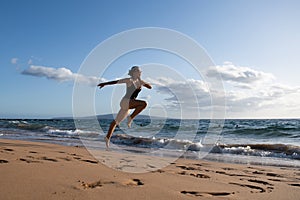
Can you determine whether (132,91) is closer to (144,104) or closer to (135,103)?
(135,103)

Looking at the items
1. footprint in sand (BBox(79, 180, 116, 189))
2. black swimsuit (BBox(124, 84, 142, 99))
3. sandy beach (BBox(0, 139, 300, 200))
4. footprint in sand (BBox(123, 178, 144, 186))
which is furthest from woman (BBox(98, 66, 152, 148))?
footprint in sand (BBox(79, 180, 116, 189))

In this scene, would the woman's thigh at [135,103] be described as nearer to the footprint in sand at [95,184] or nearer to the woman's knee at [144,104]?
the woman's knee at [144,104]

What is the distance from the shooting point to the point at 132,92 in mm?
6500

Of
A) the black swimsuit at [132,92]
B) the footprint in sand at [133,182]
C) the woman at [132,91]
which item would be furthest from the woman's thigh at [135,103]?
the footprint in sand at [133,182]

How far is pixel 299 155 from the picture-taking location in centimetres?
1266

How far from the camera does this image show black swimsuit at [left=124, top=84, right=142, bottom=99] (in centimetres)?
651

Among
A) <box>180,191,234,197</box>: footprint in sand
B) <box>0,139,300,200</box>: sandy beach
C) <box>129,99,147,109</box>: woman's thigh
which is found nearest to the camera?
<box>0,139,300,200</box>: sandy beach

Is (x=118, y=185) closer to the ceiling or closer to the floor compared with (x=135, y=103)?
closer to the floor

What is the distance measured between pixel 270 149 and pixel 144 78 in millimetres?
10235

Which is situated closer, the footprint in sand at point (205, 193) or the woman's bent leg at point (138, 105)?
the footprint in sand at point (205, 193)

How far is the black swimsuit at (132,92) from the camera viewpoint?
651cm

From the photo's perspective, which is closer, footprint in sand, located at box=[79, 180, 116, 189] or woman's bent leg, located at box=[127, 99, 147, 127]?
footprint in sand, located at box=[79, 180, 116, 189]

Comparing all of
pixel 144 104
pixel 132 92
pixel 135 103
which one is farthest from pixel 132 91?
pixel 144 104

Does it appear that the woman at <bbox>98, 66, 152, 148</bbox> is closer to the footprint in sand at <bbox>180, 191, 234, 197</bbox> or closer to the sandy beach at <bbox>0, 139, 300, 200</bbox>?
the sandy beach at <bbox>0, 139, 300, 200</bbox>
